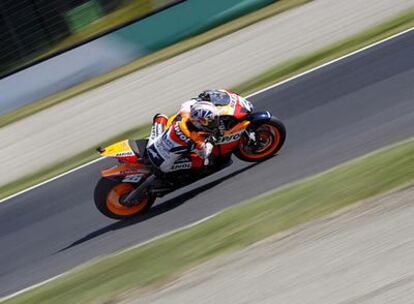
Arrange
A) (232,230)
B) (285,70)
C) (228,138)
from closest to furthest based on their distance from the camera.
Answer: (232,230), (228,138), (285,70)

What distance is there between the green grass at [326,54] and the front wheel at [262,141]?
3.49m

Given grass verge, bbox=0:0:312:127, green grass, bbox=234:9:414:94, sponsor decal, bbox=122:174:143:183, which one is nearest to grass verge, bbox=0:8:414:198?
green grass, bbox=234:9:414:94

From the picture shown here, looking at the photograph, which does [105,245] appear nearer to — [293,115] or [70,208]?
[70,208]

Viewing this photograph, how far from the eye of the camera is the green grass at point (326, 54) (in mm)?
14078

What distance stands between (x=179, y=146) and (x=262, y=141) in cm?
129

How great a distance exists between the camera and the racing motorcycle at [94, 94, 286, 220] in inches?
409

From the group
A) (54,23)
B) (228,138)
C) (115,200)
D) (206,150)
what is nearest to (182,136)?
(206,150)

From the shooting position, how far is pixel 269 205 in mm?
8719

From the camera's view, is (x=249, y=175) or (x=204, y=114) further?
(x=249, y=175)

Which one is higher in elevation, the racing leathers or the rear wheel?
the racing leathers

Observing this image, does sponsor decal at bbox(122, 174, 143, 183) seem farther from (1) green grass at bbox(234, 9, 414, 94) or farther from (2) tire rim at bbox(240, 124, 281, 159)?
(1) green grass at bbox(234, 9, 414, 94)

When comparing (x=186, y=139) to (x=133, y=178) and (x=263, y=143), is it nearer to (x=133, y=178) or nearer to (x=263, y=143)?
(x=133, y=178)

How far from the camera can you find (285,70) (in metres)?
14.2

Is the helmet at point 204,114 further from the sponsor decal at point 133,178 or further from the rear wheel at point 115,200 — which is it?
the rear wheel at point 115,200
